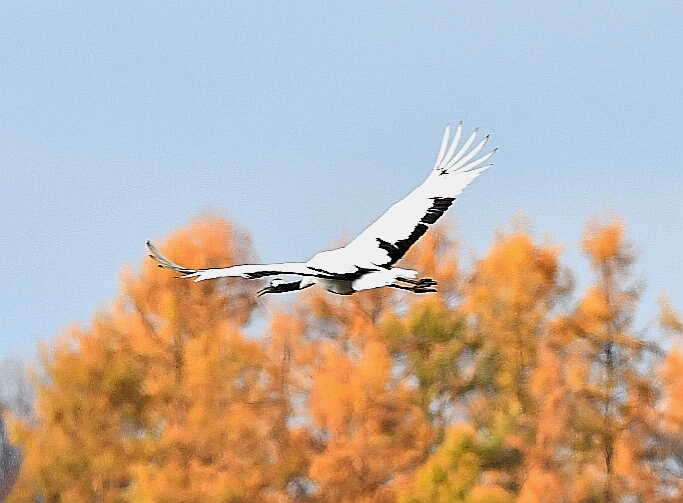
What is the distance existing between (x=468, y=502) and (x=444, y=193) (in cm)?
584

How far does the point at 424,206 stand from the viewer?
8891 mm

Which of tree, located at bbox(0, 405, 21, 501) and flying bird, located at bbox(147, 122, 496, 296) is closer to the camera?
flying bird, located at bbox(147, 122, 496, 296)

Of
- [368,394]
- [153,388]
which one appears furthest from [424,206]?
[153,388]

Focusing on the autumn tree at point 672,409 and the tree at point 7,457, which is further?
the tree at point 7,457

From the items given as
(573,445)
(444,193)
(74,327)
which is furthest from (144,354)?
(444,193)

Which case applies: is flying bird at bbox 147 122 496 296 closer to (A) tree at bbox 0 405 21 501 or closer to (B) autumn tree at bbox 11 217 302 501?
(B) autumn tree at bbox 11 217 302 501

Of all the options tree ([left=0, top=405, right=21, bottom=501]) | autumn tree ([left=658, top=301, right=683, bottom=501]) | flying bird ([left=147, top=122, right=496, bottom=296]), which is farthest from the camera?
tree ([left=0, top=405, right=21, bottom=501])

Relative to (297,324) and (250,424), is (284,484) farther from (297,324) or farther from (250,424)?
(297,324)

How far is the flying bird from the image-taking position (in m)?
7.60

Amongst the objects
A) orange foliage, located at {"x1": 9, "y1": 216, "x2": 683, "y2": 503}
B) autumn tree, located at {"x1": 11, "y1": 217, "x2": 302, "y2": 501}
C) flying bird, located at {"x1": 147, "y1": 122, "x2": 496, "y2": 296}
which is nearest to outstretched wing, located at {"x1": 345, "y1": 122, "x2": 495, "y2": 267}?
flying bird, located at {"x1": 147, "y1": 122, "x2": 496, "y2": 296}

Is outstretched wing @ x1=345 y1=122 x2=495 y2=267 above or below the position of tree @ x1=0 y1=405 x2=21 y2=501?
below

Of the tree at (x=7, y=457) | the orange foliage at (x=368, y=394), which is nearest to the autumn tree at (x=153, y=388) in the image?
the orange foliage at (x=368, y=394)

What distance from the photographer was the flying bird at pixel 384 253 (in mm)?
7602

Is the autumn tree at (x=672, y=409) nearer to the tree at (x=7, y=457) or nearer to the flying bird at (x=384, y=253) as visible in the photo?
the flying bird at (x=384, y=253)
